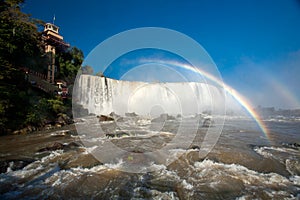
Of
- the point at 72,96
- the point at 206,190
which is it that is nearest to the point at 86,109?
the point at 72,96

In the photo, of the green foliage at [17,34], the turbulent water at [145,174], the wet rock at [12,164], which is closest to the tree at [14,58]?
the green foliage at [17,34]

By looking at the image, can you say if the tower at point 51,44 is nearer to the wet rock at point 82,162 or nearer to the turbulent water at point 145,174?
the turbulent water at point 145,174

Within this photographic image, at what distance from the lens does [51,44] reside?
24.0 meters

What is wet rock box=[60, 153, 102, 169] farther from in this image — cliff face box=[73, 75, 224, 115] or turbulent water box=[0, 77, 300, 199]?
cliff face box=[73, 75, 224, 115]

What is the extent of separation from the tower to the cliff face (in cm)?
405

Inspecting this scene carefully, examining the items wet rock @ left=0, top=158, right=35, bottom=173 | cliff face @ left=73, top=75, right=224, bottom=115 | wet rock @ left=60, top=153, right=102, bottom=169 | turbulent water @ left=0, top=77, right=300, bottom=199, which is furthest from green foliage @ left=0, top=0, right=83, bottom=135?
cliff face @ left=73, top=75, right=224, bottom=115

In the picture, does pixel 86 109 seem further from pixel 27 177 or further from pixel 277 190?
pixel 277 190

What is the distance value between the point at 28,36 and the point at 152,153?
65.5ft

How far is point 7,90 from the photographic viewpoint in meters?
9.34

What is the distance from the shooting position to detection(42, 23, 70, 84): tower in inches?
890

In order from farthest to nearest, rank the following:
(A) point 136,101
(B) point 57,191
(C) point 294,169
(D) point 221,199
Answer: (A) point 136,101 < (C) point 294,169 < (B) point 57,191 < (D) point 221,199

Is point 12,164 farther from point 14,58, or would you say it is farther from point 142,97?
point 142,97

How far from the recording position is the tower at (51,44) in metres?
22.6

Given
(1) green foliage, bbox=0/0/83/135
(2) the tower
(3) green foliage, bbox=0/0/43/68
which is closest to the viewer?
(1) green foliage, bbox=0/0/83/135
